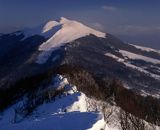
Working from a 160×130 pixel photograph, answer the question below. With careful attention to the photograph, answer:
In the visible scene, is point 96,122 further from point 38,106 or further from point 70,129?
point 38,106

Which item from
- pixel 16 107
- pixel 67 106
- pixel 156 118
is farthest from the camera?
pixel 16 107

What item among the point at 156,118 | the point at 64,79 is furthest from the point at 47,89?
the point at 156,118

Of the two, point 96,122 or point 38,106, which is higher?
point 96,122

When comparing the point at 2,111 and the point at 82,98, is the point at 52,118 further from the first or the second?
the point at 2,111

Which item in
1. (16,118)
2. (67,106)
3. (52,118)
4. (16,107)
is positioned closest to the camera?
(52,118)

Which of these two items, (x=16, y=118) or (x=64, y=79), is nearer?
(x=16, y=118)

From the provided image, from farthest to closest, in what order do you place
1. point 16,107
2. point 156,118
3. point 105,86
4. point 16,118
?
1. point 105,86
2. point 16,107
3. point 16,118
4. point 156,118

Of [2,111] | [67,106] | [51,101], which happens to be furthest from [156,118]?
[2,111]

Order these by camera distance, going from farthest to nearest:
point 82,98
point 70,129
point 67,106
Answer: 1. point 82,98
2. point 67,106
3. point 70,129

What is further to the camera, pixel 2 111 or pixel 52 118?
pixel 2 111
